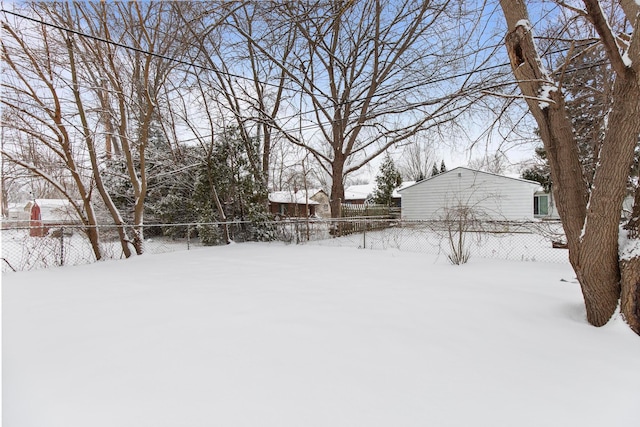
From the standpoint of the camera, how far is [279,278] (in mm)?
4488

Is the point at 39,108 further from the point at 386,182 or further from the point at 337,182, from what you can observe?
the point at 386,182

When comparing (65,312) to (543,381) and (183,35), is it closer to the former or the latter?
(543,381)

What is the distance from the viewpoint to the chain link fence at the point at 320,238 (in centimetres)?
578

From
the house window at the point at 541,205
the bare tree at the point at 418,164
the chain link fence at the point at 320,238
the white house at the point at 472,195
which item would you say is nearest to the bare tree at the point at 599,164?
the chain link fence at the point at 320,238

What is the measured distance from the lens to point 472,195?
43.1 ft

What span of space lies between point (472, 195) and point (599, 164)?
11454 mm

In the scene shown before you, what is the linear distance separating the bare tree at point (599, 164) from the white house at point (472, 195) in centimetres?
1035

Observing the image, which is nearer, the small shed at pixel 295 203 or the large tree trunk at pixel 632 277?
the large tree trunk at pixel 632 277

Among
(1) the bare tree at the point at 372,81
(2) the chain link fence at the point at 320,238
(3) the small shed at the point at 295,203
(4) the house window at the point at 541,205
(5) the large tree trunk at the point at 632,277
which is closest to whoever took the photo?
(5) the large tree trunk at the point at 632,277

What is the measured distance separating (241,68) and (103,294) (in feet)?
30.1

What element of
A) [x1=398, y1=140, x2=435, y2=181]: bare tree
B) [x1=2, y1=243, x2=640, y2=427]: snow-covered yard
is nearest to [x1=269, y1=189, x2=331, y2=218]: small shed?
[x1=398, y1=140, x2=435, y2=181]: bare tree

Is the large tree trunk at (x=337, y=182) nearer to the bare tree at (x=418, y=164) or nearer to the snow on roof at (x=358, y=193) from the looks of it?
the snow on roof at (x=358, y=193)

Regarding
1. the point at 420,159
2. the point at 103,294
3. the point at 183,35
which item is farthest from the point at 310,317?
the point at 420,159

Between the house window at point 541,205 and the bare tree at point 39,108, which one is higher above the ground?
the bare tree at point 39,108
